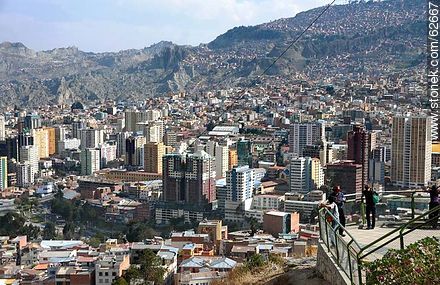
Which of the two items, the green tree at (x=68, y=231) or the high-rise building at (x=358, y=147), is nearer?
the green tree at (x=68, y=231)

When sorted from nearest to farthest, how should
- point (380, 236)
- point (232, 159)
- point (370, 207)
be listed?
point (380, 236) → point (370, 207) → point (232, 159)

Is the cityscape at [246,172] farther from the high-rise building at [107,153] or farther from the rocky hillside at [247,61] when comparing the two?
the rocky hillside at [247,61]

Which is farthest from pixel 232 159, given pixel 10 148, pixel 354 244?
pixel 354 244

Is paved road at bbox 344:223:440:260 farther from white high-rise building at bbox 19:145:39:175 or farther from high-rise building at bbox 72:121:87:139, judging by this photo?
high-rise building at bbox 72:121:87:139

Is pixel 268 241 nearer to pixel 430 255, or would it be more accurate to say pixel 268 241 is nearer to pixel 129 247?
pixel 129 247

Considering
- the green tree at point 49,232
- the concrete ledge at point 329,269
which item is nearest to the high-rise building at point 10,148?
the green tree at point 49,232

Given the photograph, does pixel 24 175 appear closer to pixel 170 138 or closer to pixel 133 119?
pixel 170 138

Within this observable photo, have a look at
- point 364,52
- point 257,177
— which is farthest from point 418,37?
point 257,177
